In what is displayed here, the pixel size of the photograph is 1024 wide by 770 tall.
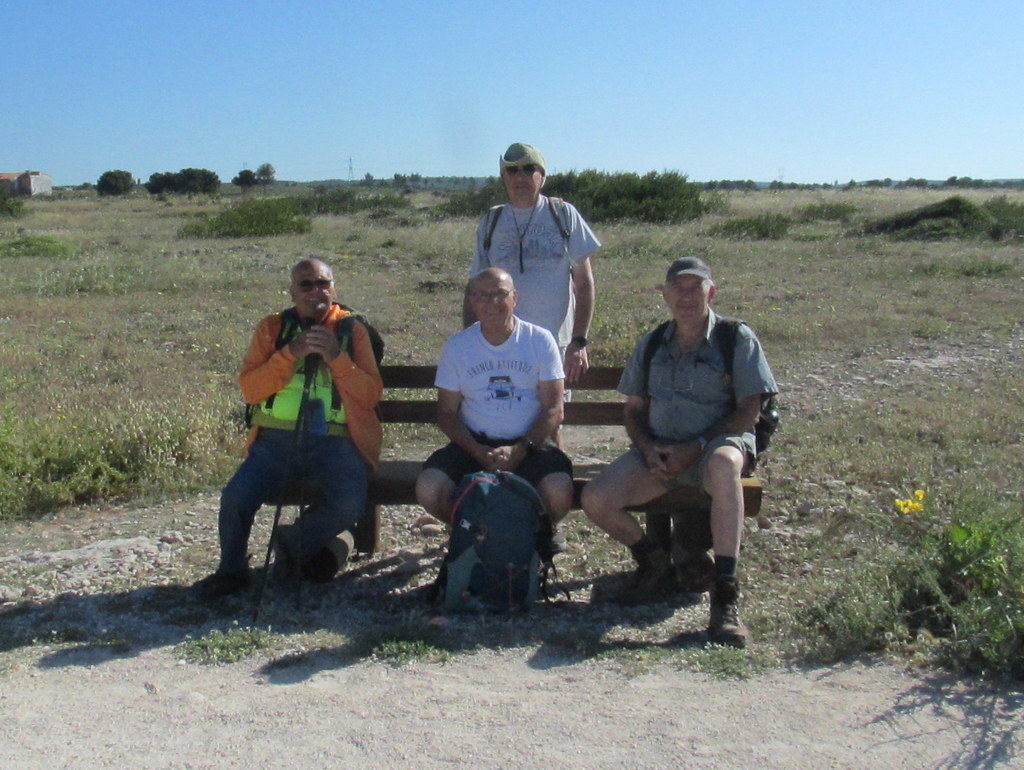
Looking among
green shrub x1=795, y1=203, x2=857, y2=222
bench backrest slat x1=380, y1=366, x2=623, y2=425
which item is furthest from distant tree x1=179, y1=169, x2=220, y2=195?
bench backrest slat x1=380, y1=366, x2=623, y2=425

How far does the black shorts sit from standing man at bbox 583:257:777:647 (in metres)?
0.18

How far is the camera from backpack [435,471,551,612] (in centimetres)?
403

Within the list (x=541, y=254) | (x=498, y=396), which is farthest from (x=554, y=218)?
(x=498, y=396)

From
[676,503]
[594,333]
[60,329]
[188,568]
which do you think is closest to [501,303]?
[676,503]

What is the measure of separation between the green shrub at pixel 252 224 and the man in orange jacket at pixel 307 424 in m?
21.0

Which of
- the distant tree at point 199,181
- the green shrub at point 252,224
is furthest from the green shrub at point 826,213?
the distant tree at point 199,181

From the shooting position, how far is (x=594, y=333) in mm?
10211

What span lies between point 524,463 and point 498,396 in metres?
0.30

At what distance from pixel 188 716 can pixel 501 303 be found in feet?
6.39

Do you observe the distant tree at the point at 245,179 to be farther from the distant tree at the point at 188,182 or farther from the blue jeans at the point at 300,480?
the blue jeans at the point at 300,480

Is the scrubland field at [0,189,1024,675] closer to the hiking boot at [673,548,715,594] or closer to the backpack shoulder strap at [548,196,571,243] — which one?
the hiking boot at [673,548,715,594]

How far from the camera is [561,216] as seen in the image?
4.66 meters

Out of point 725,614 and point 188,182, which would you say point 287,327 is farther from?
point 188,182

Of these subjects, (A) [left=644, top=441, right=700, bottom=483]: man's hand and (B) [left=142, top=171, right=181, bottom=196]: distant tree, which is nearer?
(A) [left=644, top=441, right=700, bottom=483]: man's hand
